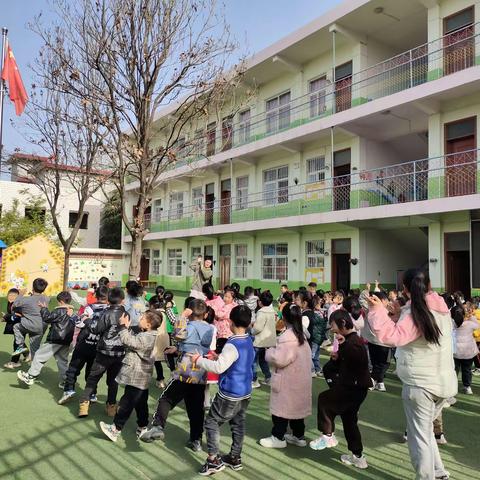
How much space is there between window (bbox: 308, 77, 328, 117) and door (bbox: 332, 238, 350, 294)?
4959mm

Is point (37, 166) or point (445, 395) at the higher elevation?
point (37, 166)

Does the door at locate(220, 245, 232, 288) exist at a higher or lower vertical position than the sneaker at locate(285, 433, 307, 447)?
higher

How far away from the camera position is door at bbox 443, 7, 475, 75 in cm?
1234

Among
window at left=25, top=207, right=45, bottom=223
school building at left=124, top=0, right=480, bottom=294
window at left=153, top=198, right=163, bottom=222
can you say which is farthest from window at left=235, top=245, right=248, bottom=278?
window at left=25, top=207, right=45, bottom=223

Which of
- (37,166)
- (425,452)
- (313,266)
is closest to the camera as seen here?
(425,452)

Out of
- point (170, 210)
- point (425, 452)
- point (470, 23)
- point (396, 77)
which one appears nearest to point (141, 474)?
point (425, 452)

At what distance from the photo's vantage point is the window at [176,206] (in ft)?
82.8

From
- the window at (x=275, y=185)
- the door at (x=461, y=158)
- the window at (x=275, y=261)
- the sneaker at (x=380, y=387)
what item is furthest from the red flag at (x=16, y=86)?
the door at (x=461, y=158)

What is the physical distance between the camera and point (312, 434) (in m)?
4.57

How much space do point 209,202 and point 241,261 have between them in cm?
337

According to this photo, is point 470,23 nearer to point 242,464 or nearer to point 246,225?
point 246,225

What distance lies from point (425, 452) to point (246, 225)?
15.6 metres

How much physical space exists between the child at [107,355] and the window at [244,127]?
1609 cm

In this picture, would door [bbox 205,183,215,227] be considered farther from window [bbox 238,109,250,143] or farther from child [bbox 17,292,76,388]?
child [bbox 17,292,76,388]
